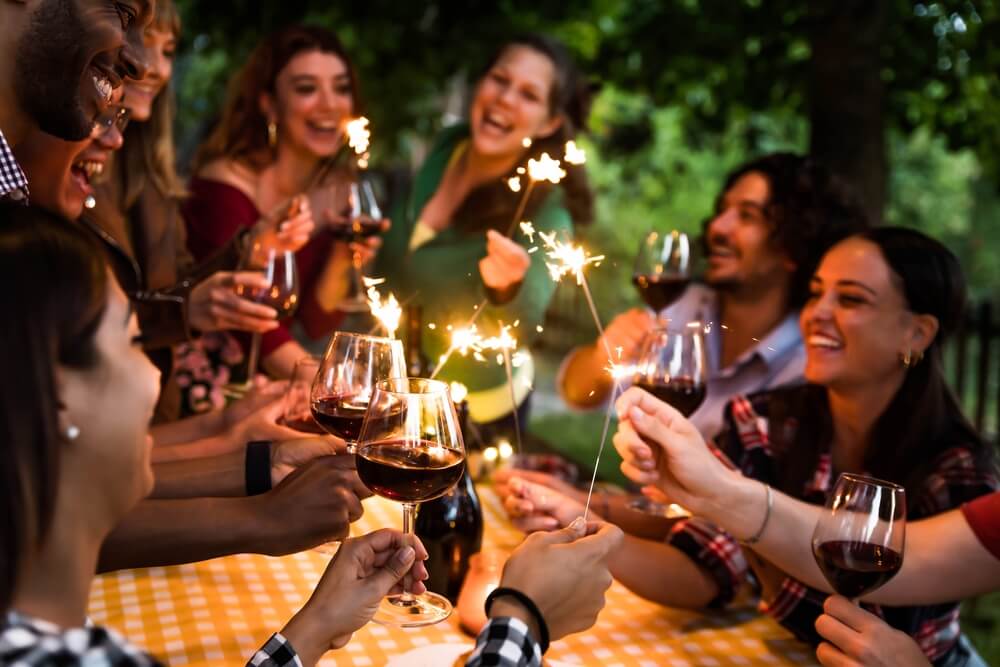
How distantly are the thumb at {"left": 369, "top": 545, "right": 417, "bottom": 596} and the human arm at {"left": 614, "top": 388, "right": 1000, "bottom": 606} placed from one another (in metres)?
0.54

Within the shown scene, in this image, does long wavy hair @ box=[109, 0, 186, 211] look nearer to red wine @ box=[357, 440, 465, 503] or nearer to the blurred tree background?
the blurred tree background

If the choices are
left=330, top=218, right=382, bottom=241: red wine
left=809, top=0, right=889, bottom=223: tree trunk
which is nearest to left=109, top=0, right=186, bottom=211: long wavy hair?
left=330, top=218, right=382, bottom=241: red wine

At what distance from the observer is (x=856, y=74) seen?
12.4 feet

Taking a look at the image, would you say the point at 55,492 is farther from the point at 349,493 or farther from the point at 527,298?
the point at 527,298

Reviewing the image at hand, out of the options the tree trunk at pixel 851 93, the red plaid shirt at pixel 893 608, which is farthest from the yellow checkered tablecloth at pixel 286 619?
the tree trunk at pixel 851 93

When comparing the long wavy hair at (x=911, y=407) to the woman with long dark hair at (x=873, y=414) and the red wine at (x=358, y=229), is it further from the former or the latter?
the red wine at (x=358, y=229)

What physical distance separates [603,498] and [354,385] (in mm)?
827

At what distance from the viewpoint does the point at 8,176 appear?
1.61 m

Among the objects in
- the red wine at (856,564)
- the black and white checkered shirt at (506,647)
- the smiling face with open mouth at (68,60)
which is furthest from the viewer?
the smiling face with open mouth at (68,60)

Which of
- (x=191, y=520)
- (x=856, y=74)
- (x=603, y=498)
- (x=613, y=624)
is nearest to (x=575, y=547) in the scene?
(x=613, y=624)

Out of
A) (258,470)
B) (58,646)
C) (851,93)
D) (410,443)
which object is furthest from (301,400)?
(851,93)

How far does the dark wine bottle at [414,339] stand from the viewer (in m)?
2.03

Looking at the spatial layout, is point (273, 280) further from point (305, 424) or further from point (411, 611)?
point (411, 611)

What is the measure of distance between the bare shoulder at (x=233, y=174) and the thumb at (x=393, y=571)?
2.33m
